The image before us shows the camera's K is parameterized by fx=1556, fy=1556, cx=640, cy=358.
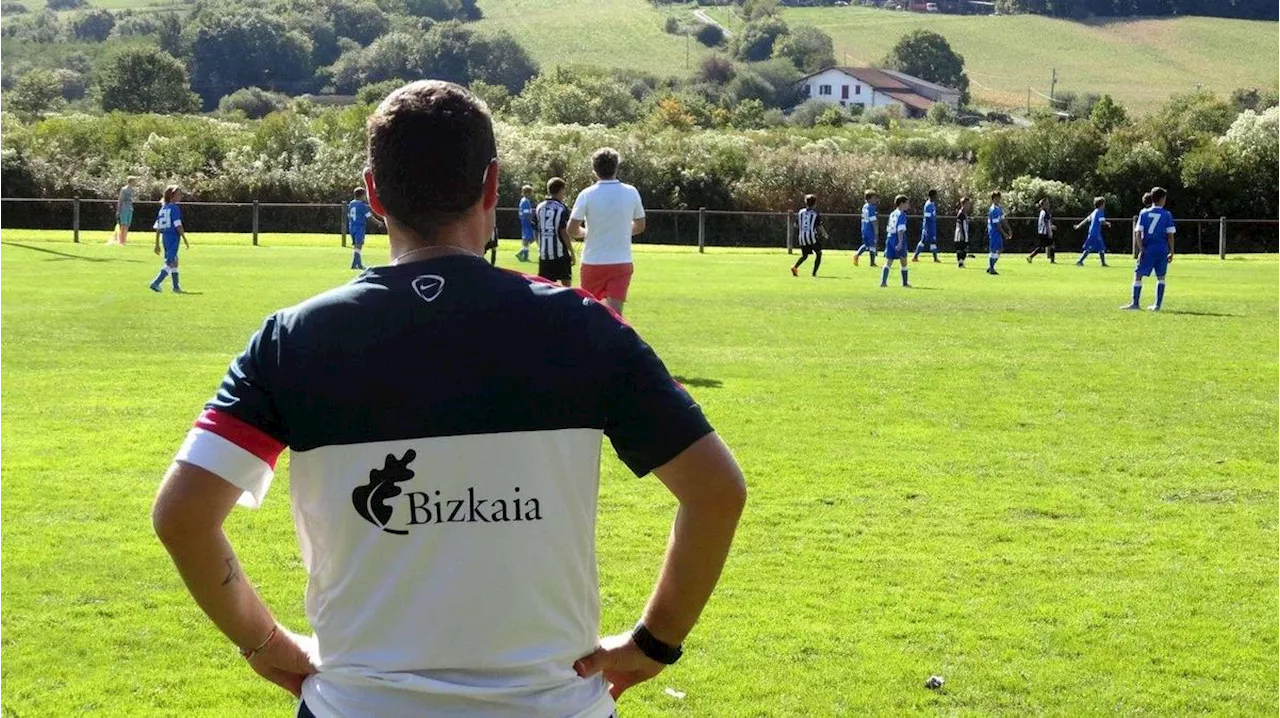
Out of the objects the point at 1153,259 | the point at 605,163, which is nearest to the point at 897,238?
the point at 1153,259

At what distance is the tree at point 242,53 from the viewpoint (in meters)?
136

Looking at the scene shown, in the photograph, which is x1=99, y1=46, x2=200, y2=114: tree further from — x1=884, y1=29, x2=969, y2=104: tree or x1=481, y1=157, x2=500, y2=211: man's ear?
x1=481, y1=157, x2=500, y2=211: man's ear

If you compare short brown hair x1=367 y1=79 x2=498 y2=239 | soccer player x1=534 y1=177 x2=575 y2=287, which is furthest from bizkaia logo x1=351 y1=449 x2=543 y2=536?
soccer player x1=534 y1=177 x2=575 y2=287

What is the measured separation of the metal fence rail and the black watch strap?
165 feet

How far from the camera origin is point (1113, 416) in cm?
1321

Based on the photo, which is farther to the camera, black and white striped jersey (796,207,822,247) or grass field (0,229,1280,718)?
black and white striped jersey (796,207,822,247)

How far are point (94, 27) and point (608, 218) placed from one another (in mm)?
162389

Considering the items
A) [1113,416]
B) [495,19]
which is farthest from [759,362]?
[495,19]

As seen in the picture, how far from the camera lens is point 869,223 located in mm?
37094

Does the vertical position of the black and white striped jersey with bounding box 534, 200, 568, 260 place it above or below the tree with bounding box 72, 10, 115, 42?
below

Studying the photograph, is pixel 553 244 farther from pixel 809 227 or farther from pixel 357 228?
pixel 357 228

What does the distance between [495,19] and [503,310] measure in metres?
154

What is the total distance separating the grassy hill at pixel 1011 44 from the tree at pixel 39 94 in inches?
1621

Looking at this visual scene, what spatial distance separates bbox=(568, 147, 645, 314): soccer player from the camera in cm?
1454
